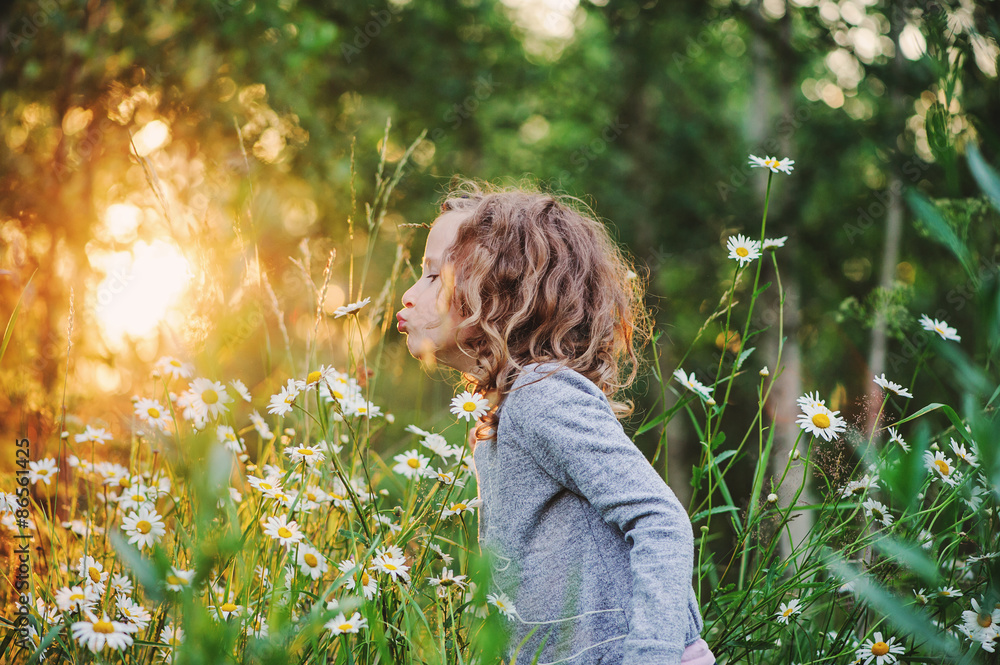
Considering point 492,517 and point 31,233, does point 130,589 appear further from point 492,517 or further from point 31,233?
point 31,233

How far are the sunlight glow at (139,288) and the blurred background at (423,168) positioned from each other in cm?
1

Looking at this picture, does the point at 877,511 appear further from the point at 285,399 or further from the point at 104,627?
the point at 104,627

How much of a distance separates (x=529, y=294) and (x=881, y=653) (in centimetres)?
80

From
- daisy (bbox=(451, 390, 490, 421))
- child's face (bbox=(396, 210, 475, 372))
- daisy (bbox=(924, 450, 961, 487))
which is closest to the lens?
daisy (bbox=(451, 390, 490, 421))

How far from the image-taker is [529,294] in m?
1.28

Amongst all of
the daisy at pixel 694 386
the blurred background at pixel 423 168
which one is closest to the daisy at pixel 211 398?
the blurred background at pixel 423 168

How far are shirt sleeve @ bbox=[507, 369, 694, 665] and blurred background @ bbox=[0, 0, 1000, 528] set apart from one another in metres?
0.12

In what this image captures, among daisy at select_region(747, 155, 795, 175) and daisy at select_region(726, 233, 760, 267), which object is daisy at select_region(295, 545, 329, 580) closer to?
daisy at select_region(726, 233, 760, 267)

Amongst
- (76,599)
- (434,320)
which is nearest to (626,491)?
(434,320)

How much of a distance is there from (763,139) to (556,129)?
12.2ft

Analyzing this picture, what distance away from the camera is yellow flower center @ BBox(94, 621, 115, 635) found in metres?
0.75

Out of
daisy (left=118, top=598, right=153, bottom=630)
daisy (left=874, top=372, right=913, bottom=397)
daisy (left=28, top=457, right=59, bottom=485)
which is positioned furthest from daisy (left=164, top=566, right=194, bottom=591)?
daisy (left=874, top=372, right=913, bottom=397)

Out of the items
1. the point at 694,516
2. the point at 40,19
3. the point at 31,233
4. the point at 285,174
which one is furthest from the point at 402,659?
the point at 285,174

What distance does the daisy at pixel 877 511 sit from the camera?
1184 millimetres
